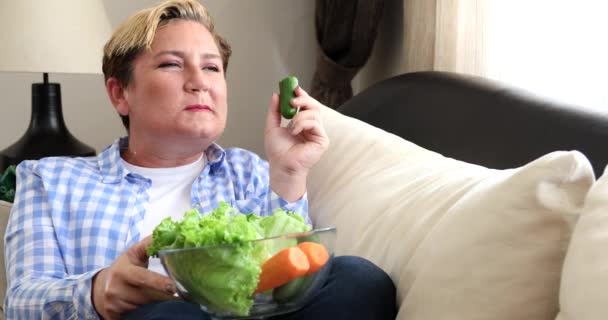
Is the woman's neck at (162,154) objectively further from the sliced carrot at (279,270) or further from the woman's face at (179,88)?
the sliced carrot at (279,270)

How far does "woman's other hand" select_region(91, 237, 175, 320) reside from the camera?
1.19 m

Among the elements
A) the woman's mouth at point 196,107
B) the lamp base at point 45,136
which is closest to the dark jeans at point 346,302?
the woman's mouth at point 196,107

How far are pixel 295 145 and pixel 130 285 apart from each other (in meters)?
0.40

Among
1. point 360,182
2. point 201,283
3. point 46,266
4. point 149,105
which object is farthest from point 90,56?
point 201,283

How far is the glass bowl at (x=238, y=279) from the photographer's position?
3.08 ft

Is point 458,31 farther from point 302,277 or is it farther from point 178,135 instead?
point 302,277

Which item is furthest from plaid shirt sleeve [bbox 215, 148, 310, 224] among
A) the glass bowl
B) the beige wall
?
the beige wall

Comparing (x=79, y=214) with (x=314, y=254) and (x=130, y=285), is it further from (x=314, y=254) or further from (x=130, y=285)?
(x=314, y=254)

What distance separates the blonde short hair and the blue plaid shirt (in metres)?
0.17

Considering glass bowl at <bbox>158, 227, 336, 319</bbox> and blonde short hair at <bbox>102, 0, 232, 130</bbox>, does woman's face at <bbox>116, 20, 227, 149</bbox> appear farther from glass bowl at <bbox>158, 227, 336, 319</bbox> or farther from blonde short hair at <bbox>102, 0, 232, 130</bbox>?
glass bowl at <bbox>158, 227, 336, 319</bbox>

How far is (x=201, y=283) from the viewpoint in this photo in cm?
97

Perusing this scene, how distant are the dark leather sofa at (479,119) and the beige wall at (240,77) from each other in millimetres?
1127

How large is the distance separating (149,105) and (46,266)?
368 mm

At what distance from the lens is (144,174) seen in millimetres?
1656
